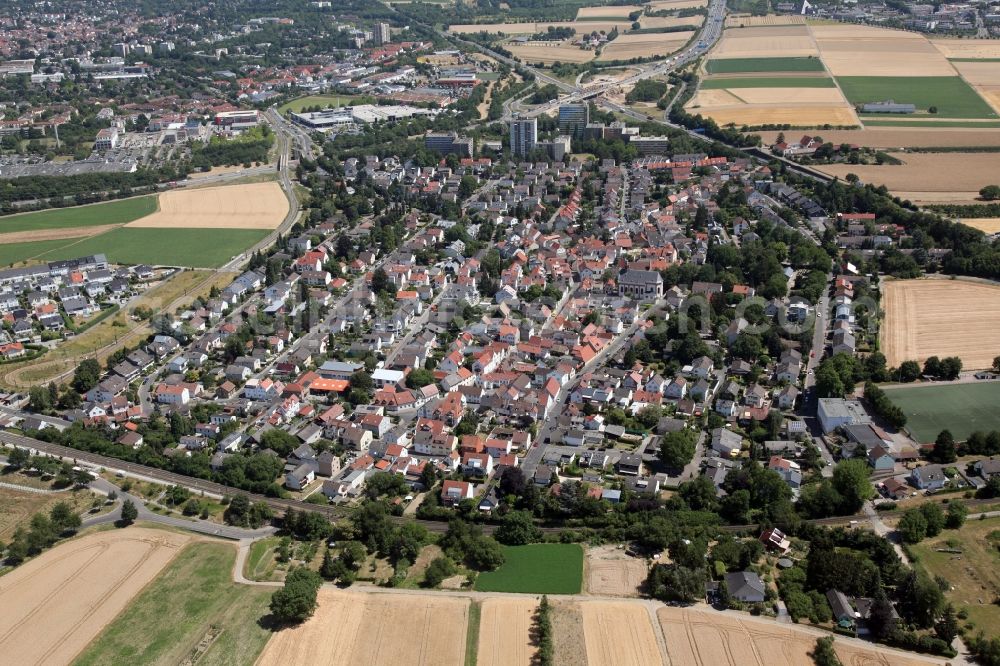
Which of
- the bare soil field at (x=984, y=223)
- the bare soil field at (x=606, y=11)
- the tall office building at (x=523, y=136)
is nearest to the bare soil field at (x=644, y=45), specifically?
the bare soil field at (x=606, y=11)

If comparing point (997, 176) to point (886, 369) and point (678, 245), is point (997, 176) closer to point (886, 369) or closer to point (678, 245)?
point (678, 245)

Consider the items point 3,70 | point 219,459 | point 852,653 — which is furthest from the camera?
point 3,70

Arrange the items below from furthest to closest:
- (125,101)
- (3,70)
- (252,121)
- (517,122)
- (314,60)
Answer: (314,60)
(3,70)
(125,101)
(252,121)
(517,122)

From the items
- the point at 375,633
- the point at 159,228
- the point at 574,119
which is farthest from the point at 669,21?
the point at 375,633

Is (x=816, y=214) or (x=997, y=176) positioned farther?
(x=997, y=176)

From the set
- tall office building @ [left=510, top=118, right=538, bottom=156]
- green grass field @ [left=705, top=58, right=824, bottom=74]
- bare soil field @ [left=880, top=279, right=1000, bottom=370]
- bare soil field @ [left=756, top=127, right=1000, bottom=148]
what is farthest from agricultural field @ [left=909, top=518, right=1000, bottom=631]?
green grass field @ [left=705, top=58, right=824, bottom=74]

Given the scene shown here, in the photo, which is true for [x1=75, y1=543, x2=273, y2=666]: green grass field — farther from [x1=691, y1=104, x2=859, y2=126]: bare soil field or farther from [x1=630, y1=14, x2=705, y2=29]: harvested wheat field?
[x1=630, y1=14, x2=705, y2=29]: harvested wheat field

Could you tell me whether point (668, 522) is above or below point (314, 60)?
below

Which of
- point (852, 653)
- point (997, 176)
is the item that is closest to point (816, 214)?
point (997, 176)
